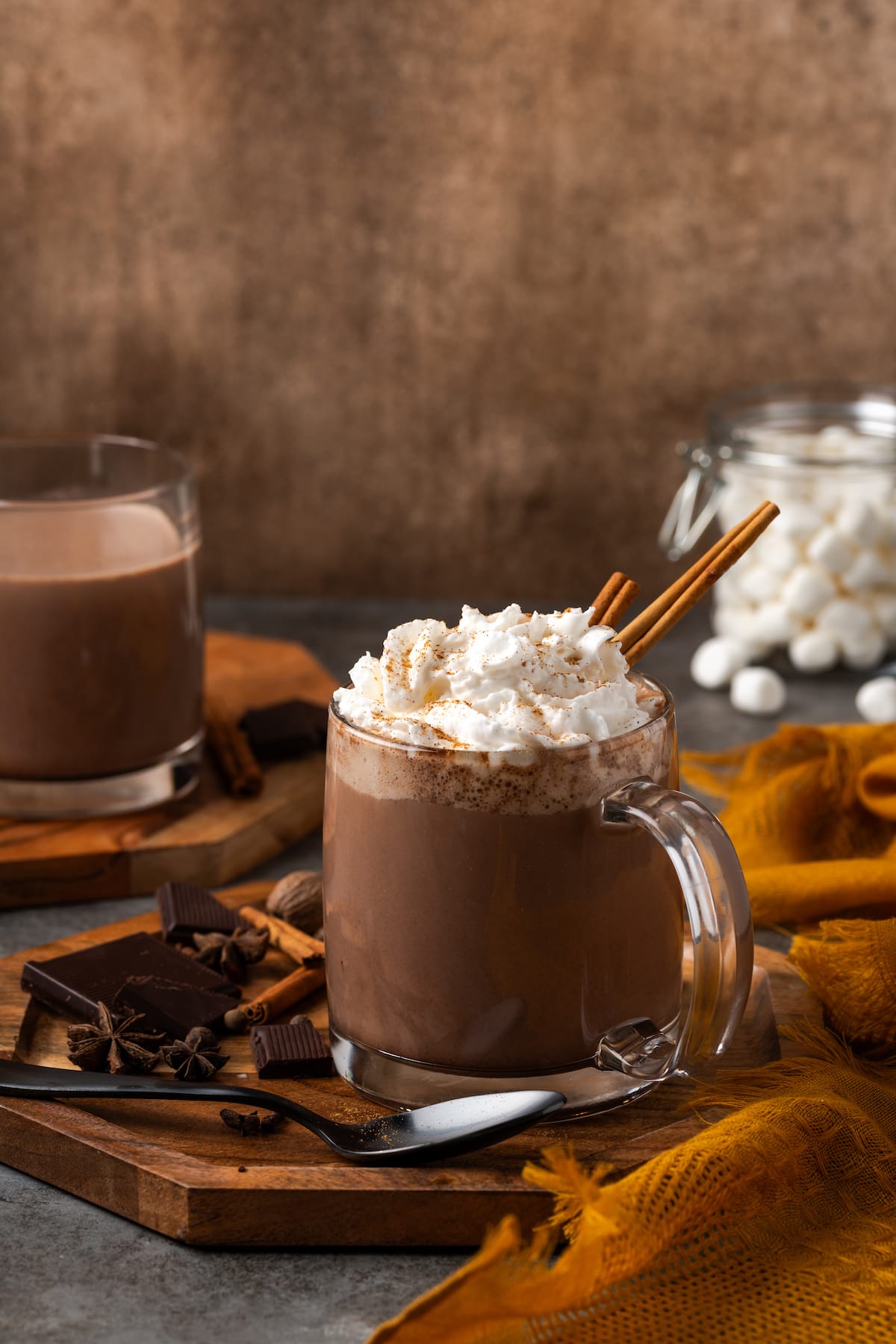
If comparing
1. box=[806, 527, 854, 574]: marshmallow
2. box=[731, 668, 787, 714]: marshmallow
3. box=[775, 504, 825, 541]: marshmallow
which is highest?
box=[775, 504, 825, 541]: marshmallow

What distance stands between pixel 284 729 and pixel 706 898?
0.75m

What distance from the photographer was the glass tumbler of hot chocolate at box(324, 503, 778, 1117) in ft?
2.76

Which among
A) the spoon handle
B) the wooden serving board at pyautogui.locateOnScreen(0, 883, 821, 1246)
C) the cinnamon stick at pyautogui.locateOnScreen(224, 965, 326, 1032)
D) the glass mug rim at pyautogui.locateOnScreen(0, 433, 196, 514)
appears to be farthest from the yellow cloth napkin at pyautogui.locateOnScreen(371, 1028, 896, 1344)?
the glass mug rim at pyautogui.locateOnScreen(0, 433, 196, 514)

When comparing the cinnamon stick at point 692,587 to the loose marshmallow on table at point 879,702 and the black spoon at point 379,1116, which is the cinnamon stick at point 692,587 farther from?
the loose marshmallow on table at point 879,702

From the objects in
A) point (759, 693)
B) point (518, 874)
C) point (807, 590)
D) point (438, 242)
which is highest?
point (438, 242)

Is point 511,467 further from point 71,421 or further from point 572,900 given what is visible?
point 572,900

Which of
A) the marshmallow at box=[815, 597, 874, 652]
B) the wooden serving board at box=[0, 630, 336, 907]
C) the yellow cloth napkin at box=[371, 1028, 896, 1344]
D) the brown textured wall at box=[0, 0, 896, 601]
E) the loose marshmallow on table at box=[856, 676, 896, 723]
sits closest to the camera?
the yellow cloth napkin at box=[371, 1028, 896, 1344]

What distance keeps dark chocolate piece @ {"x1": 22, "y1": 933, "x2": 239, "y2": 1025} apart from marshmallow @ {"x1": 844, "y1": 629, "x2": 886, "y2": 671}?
99cm

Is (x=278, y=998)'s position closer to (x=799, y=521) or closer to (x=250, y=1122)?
(x=250, y=1122)

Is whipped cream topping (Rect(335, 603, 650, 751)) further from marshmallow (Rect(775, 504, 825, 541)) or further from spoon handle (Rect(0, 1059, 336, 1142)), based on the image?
marshmallow (Rect(775, 504, 825, 541))

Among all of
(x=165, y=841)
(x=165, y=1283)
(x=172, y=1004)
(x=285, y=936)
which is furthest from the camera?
(x=165, y=841)

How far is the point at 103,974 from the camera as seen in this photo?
1.05 m

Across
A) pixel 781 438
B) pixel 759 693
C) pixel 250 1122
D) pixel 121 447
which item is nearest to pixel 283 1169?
pixel 250 1122

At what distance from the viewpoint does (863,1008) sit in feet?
3.27
